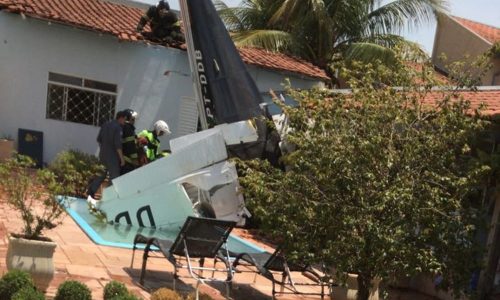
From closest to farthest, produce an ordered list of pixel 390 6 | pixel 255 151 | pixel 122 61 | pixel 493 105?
pixel 493 105 < pixel 255 151 < pixel 122 61 < pixel 390 6

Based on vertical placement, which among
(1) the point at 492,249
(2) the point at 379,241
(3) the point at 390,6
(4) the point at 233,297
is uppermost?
(3) the point at 390,6

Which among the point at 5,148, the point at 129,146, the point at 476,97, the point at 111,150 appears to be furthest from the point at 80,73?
the point at 476,97

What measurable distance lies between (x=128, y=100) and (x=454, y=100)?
11173mm

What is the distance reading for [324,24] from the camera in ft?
65.3

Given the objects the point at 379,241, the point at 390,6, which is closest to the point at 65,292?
the point at 379,241

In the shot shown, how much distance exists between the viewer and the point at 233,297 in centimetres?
789

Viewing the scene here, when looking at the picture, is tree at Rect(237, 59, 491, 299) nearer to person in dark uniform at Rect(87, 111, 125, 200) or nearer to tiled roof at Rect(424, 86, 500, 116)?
tiled roof at Rect(424, 86, 500, 116)

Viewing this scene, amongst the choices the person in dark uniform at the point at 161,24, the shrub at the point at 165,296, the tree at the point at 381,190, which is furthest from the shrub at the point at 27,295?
the person in dark uniform at the point at 161,24

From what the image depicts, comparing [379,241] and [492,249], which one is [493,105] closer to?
[492,249]

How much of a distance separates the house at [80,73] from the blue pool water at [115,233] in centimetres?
419

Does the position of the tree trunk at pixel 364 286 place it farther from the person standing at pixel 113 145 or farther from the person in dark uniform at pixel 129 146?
the person in dark uniform at pixel 129 146

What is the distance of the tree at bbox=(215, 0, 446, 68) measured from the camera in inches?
778

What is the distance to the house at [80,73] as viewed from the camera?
15.3 meters

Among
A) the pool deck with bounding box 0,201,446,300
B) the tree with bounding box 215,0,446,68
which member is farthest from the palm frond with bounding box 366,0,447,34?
the pool deck with bounding box 0,201,446,300
